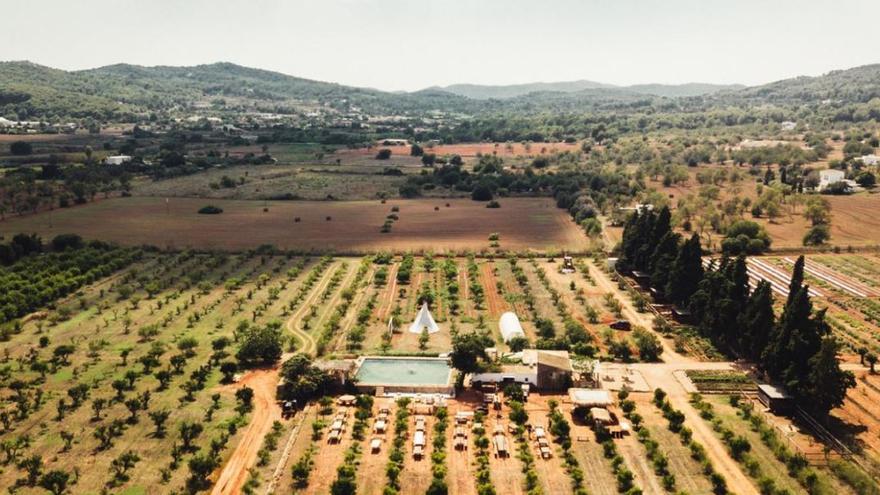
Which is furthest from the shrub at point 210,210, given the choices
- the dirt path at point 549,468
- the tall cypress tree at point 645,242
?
the dirt path at point 549,468

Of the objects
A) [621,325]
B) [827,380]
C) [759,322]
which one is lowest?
[621,325]

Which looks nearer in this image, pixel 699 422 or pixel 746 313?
pixel 699 422

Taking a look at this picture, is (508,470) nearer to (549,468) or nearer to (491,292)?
(549,468)

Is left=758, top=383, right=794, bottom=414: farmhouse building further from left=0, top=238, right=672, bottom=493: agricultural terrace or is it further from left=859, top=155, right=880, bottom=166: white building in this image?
left=859, top=155, right=880, bottom=166: white building

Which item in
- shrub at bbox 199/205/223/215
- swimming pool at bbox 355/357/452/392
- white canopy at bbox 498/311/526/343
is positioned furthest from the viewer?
shrub at bbox 199/205/223/215

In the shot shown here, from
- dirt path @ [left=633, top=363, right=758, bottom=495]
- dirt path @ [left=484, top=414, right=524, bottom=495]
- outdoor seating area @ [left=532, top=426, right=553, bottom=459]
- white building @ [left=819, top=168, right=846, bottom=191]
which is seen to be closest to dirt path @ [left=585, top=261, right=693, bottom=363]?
dirt path @ [left=633, top=363, right=758, bottom=495]

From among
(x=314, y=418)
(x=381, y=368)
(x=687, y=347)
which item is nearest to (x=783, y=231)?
(x=687, y=347)

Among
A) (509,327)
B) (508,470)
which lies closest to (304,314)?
(509,327)
